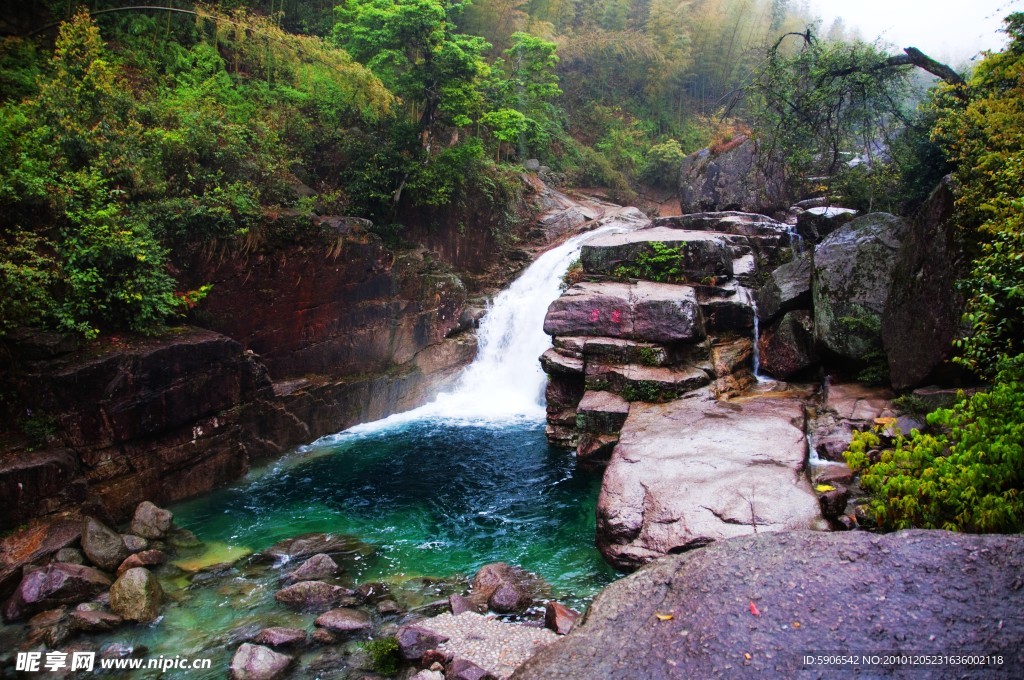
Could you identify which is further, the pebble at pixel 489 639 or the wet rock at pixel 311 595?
the wet rock at pixel 311 595

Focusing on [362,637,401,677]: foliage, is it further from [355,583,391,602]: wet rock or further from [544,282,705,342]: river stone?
[544,282,705,342]: river stone

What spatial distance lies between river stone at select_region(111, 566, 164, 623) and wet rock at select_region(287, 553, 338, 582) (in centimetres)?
147

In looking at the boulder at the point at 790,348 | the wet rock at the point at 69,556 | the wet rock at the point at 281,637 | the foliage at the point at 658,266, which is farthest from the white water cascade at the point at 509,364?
the wet rock at the point at 281,637

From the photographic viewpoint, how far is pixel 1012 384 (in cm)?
452

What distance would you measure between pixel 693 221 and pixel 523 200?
638 cm

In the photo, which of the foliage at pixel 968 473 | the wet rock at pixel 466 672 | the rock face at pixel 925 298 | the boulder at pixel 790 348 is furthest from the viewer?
the boulder at pixel 790 348

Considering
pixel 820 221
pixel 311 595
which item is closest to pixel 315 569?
pixel 311 595

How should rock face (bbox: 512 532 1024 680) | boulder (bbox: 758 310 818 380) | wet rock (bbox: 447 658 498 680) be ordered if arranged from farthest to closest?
1. boulder (bbox: 758 310 818 380)
2. wet rock (bbox: 447 658 498 680)
3. rock face (bbox: 512 532 1024 680)

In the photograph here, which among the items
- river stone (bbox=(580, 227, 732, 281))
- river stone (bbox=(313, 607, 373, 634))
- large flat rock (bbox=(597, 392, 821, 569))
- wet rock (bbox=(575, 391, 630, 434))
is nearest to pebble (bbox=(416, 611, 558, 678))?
river stone (bbox=(313, 607, 373, 634))

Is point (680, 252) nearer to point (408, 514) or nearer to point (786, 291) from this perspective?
point (786, 291)

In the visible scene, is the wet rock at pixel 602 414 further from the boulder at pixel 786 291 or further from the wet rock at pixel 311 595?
the wet rock at pixel 311 595

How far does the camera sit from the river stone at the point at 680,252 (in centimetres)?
1317

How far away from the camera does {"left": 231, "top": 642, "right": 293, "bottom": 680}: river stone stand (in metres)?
5.41

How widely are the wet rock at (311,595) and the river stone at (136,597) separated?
4.35 feet
